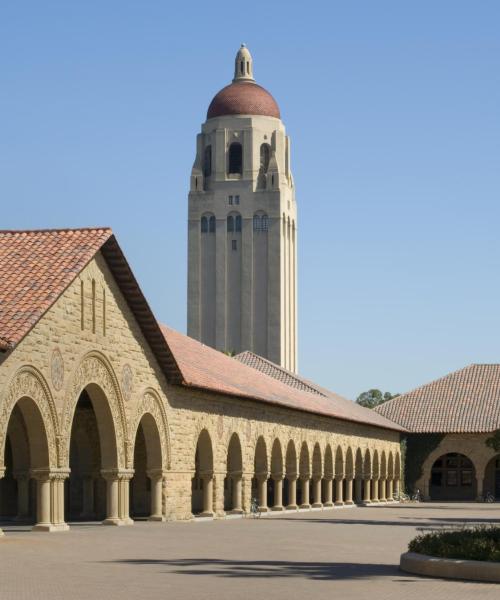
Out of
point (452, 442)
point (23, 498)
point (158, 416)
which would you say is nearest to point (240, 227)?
point (452, 442)

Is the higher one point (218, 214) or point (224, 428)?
point (218, 214)

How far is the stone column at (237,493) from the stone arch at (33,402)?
14.2 meters

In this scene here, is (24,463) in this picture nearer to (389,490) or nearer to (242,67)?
(389,490)

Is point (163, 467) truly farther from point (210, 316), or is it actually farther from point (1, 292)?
point (210, 316)

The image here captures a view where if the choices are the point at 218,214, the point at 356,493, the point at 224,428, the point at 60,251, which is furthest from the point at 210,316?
the point at 60,251

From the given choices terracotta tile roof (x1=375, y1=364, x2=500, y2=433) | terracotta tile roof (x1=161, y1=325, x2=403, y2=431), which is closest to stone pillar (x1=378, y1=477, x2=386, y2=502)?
terracotta tile roof (x1=375, y1=364, x2=500, y2=433)

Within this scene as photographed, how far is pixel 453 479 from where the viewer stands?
236 feet

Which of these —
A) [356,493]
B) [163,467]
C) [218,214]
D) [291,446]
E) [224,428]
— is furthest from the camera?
[218,214]

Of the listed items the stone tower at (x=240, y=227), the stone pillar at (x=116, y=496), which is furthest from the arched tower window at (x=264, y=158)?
the stone pillar at (x=116, y=496)

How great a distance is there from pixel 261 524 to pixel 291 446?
14061 mm

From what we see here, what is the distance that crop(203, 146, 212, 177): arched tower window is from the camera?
121688mm

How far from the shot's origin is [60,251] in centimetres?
2859

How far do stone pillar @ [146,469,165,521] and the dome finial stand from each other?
94935mm

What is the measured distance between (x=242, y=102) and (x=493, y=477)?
58.6 metres
